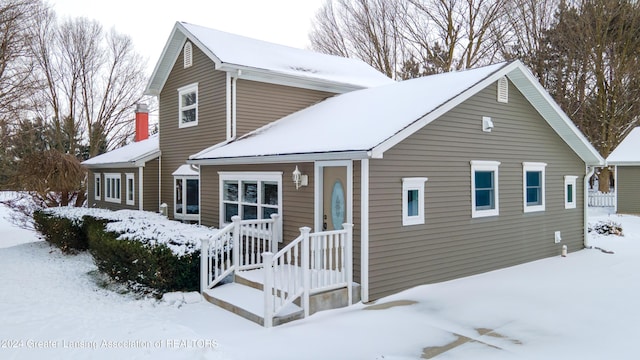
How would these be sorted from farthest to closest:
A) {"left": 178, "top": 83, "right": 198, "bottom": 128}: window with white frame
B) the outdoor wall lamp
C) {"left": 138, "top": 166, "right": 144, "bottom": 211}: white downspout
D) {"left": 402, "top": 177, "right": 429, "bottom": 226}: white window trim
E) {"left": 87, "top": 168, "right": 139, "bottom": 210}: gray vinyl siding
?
{"left": 87, "top": 168, "right": 139, "bottom": 210}: gray vinyl siding < {"left": 138, "top": 166, "right": 144, "bottom": 211}: white downspout < {"left": 178, "top": 83, "right": 198, "bottom": 128}: window with white frame < the outdoor wall lamp < {"left": 402, "top": 177, "right": 429, "bottom": 226}: white window trim

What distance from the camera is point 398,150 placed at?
8141 millimetres

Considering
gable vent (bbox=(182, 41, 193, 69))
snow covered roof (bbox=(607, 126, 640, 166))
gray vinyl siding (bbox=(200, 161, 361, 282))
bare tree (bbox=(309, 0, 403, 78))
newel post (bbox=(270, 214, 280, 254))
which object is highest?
bare tree (bbox=(309, 0, 403, 78))

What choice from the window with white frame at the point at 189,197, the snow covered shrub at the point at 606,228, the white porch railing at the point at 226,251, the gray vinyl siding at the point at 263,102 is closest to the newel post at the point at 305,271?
the white porch railing at the point at 226,251

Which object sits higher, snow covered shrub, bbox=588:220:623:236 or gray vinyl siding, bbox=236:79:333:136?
gray vinyl siding, bbox=236:79:333:136

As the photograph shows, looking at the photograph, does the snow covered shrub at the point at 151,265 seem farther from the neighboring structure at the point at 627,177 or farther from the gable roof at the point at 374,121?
the neighboring structure at the point at 627,177

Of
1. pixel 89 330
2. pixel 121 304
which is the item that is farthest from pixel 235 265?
pixel 89 330

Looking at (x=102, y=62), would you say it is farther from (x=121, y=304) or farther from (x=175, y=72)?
(x=121, y=304)

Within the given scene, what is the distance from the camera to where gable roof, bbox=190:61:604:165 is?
26.3 ft

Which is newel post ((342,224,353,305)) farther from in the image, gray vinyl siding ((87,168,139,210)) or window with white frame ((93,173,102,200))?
window with white frame ((93,173,102,200))

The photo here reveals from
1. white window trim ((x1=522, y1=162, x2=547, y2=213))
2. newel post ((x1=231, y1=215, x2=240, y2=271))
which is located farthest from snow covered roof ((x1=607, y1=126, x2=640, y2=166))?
newel post ((x1=231, y1=215, x2=240, y2=271))

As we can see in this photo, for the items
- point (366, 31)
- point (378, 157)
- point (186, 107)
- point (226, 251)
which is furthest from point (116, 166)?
point (366, 31)

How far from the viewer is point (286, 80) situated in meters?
13.0

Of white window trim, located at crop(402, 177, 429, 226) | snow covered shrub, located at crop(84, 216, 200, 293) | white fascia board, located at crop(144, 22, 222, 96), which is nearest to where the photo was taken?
snow covered shrub, located at crop(84, 216, 200, 293)

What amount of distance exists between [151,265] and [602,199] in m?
22.5
